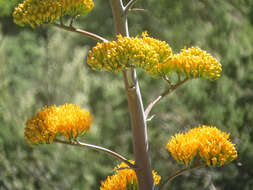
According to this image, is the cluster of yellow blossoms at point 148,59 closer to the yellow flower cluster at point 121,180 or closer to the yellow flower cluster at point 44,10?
the yellow flower cluster at point 44,10

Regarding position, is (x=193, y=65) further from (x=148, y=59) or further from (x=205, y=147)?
(x=205, y=147)

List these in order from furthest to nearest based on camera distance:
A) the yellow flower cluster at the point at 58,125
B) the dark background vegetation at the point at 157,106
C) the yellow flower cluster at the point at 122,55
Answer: the dark background vegetation at the point at 157,106 < the yellow flower cluster at the point at 58,125 < the yellow flower cluster at the point at 122,55

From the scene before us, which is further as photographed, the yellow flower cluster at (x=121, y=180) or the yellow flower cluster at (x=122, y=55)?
the yellow flower cluster at (x=121, y=180)

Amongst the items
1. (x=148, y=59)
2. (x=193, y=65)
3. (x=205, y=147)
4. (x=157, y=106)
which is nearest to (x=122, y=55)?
(x=148, y=59)

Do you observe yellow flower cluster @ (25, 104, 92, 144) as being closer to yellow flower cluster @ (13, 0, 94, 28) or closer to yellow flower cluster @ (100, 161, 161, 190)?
yellow flower cluster @ (100, 161, 161, 190)

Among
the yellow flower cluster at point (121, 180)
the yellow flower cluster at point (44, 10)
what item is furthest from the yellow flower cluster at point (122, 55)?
the yellow flower cluster at point (121, 180)

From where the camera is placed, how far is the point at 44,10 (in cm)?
157

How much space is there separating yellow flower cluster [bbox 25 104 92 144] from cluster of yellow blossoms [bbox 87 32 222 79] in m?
0.25

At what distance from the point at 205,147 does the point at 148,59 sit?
0.45 metres

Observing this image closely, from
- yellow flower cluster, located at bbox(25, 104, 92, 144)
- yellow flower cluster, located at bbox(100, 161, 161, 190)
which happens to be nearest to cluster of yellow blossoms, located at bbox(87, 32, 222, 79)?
yellow flower cluster, located at bbox(25, 104, 92, 144)

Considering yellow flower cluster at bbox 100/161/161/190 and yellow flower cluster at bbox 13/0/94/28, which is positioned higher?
yellow flower cluster at bbox 13/0/94/28

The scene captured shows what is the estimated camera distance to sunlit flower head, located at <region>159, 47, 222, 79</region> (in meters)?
1.64

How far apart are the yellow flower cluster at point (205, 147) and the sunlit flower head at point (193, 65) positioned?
0.90 ft

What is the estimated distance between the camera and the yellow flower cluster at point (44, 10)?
1.57 metres
